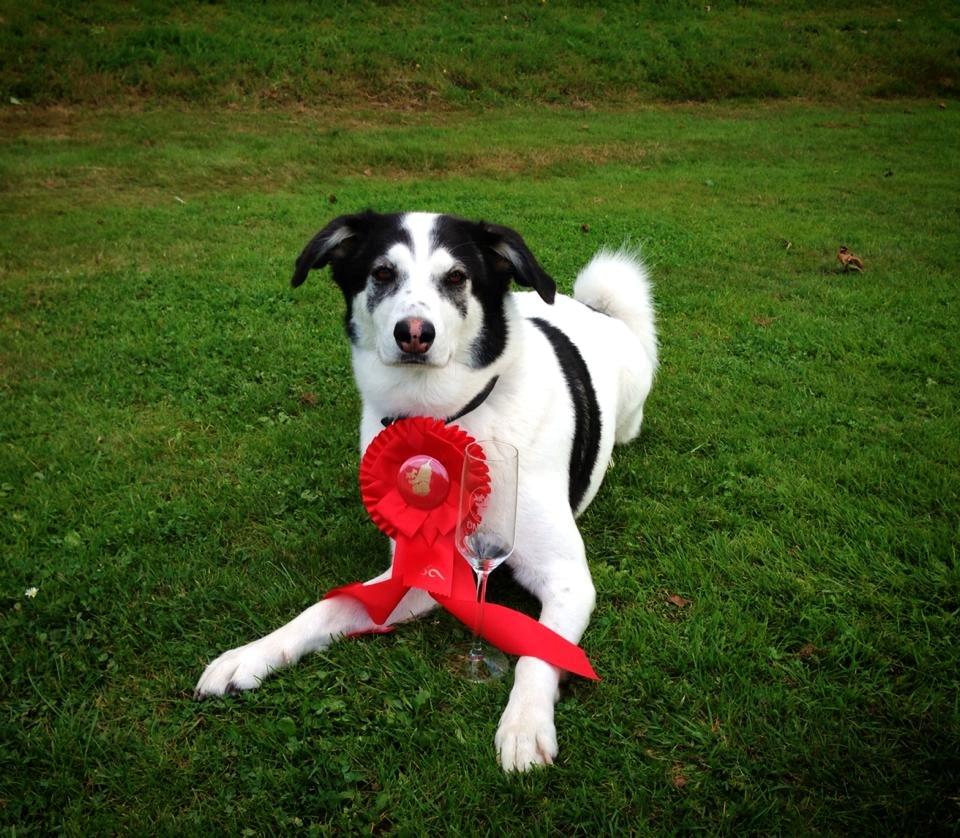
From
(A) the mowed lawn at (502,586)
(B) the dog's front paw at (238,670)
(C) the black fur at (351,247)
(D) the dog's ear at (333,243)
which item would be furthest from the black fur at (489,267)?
(B) the dog's front paw at (238,670)

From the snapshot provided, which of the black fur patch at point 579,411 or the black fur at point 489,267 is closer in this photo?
the black fur at point 489,267

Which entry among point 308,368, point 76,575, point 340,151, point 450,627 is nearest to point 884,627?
point 450,627

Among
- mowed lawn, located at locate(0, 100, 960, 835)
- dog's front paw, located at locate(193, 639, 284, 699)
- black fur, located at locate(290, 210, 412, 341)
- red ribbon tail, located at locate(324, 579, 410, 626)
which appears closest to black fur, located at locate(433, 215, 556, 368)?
black fur, located at locate(290, 210, 412, 341)

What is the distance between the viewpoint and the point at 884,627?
268cm

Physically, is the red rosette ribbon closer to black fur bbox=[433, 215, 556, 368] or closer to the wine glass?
the wine glass

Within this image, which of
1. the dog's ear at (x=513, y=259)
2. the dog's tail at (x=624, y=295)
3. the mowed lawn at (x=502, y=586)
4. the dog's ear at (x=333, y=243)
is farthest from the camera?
the dog's tail at (x=624, y=295)

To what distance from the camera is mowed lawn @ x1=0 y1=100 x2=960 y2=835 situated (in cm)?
212

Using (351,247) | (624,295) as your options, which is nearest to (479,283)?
(351,247)

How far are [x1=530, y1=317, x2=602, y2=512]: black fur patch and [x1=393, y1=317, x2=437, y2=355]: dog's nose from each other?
34.1 inches

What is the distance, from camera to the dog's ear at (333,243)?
3.12 metres

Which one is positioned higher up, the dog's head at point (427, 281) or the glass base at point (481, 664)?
the dog's head at point (427, 281)

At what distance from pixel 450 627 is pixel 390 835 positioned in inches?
35.5

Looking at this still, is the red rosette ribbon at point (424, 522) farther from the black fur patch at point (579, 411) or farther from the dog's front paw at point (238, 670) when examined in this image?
the black fur patch at point (579, 411)

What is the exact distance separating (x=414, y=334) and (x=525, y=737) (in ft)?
4.78
